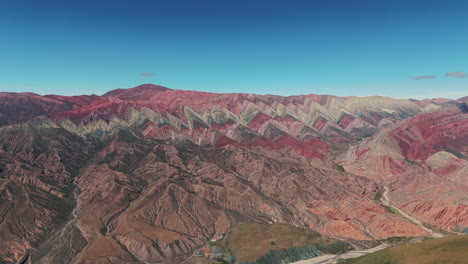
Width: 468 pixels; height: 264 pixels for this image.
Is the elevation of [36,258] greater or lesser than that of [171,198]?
lesser

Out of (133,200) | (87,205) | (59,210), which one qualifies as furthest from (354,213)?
(59,210)

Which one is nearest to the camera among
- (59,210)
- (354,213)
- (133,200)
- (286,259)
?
(286,259)

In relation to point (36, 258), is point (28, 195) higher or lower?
higher

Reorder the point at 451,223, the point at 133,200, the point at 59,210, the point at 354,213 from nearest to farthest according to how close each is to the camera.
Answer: the point at 451,223 → the point at 354,213 → the point at 59,210 → the point at 133,200

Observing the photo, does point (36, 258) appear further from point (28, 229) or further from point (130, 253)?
point (130, 253)

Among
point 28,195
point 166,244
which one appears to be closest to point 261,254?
point 166,244

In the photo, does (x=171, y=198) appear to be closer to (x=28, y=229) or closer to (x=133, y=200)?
(x=133, y=200)

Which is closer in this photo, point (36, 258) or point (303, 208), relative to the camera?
point (36, 258)

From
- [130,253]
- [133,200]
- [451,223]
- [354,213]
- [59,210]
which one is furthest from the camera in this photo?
[133,200]

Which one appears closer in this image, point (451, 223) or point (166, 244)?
point (166, 244)
